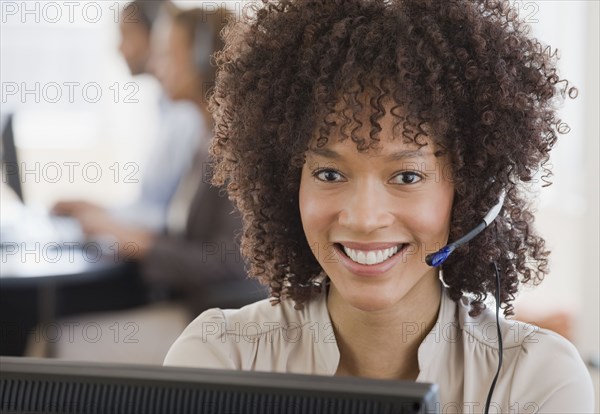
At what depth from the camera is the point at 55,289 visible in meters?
2.83

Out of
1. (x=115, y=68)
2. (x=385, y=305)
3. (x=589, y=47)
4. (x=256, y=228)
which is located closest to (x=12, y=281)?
(x=256, y=228)

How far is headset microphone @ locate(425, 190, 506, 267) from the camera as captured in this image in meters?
1.09

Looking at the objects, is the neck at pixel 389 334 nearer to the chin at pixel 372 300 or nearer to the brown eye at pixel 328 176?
the chin at pixel 372 300

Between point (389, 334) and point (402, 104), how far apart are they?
36 centimetres

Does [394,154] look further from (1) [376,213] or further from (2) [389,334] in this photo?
(2) [389,334]

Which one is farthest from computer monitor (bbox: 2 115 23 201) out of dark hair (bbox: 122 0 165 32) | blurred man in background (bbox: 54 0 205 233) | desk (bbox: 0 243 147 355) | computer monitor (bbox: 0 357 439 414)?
computer monitor (bbox: 0 357 439 414)

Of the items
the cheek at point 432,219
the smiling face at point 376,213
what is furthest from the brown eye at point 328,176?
the cheek at point 432,219

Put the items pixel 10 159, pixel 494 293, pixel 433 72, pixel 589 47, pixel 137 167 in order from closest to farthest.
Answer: pixel 433 72, pixel 494 293, pixel 589 47, pixel 10 159, pixel 137 167

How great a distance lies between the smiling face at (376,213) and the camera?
1145 millimetres

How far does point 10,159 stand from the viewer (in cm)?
321

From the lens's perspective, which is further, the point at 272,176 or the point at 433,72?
the point at 272,176

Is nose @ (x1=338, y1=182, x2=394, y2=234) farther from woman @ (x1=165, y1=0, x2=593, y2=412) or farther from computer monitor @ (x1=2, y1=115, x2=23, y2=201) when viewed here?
computer monitor @ (x1=2, y1=115, x2=23, y2=201)

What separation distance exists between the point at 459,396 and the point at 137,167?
11.3 ft

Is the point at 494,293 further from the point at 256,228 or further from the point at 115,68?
the point at 115,68
